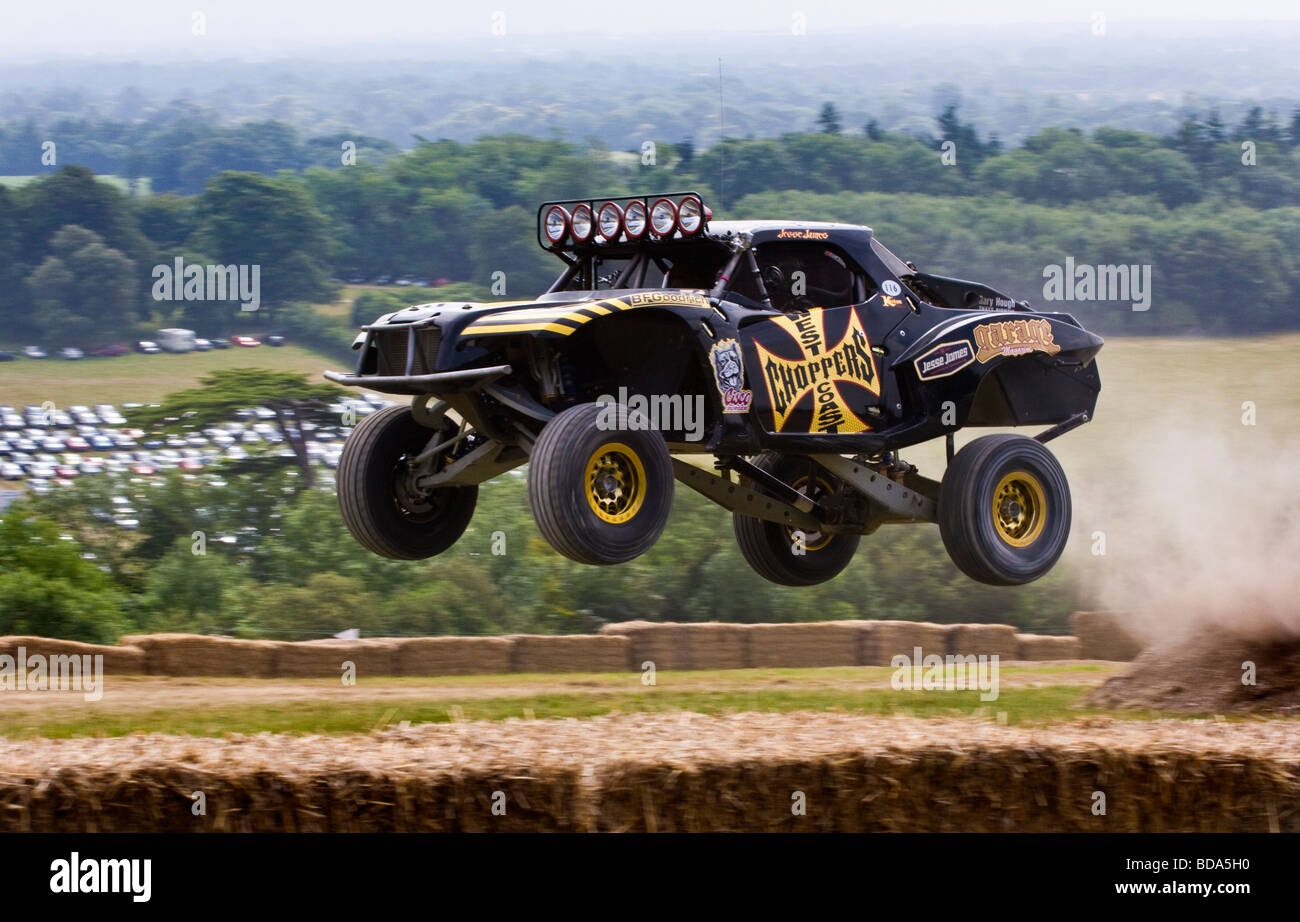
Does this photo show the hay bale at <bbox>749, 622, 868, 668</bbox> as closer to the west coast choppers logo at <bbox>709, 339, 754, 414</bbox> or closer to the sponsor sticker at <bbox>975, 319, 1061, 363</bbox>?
the sponsor sticker at <bbox>975, 319, 1061, 363</bbox>

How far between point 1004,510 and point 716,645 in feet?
23.5

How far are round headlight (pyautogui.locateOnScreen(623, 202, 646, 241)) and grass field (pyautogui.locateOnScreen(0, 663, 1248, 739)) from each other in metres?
3.33

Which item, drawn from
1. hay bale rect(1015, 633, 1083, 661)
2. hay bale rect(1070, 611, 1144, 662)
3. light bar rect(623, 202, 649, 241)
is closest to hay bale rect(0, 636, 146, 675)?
light bar rect(623, 202, 649, 241)

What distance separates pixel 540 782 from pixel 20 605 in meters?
14.9

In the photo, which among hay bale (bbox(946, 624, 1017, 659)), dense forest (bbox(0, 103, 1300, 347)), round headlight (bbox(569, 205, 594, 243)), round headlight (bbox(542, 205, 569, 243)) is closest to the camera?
round headlight (bbox(569, 205, 594, 243))

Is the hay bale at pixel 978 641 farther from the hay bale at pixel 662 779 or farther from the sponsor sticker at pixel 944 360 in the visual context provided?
the hay bale at pixel 662 779

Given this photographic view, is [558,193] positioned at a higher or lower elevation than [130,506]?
higher

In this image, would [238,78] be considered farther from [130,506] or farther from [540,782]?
[540,782]

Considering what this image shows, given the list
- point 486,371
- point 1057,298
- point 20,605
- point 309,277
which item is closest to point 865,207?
point 1057,298

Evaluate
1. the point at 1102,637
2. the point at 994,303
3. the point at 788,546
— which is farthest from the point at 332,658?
the point at 1102,637

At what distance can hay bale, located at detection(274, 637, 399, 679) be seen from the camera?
1675 centimetres

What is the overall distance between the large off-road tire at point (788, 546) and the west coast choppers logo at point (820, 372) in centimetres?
179

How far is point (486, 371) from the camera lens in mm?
9727

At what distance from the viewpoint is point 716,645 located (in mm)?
18922
